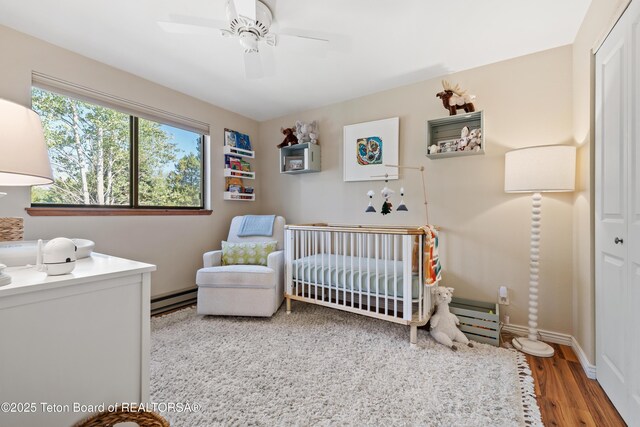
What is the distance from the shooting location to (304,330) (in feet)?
7.41

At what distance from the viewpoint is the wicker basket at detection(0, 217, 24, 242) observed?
1.72 m

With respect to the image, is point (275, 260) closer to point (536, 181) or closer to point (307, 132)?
point (307, 132)

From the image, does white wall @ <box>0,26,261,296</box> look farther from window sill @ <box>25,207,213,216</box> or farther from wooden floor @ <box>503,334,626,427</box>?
wooden floor @ <box>503,334,626,427</box>

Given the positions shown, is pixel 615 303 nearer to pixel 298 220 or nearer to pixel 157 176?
pixel 298 220

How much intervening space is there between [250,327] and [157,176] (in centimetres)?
181

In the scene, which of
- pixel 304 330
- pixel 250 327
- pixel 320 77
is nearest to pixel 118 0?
pixel 320 77

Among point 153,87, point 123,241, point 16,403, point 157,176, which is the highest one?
point 153,87

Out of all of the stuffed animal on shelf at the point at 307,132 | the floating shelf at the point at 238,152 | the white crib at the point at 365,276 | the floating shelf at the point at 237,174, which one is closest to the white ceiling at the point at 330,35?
the stuffed animal on shelf at the point at 307,132

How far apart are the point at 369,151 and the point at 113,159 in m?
2.46

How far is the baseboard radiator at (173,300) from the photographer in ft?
8.72

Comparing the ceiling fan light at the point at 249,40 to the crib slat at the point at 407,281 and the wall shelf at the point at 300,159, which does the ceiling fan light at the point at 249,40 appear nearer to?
the wall shelf at the point at 300,159

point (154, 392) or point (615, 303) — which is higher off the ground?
point (615, 303)

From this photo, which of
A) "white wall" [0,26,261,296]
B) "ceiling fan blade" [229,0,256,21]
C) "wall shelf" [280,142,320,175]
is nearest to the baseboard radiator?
"white wall" [0,26,261,296]

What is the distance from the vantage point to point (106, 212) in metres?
2.35
